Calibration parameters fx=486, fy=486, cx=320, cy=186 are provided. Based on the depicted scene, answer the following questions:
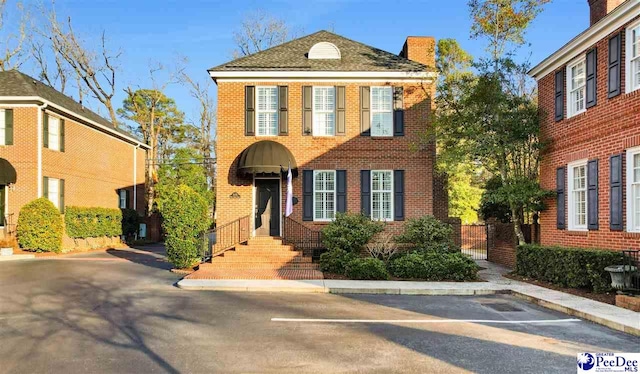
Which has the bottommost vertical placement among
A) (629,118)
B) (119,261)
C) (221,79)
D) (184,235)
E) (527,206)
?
(119,261)

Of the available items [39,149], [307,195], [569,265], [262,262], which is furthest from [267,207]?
[39,149]

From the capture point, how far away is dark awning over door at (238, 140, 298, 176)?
1631cm

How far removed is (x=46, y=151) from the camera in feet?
72.2

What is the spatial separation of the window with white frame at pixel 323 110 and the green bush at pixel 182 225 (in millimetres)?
5170

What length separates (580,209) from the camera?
46.2ft

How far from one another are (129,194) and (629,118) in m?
28.1

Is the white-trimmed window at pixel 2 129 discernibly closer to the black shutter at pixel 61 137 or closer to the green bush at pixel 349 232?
the black shutter at pixel 61 137

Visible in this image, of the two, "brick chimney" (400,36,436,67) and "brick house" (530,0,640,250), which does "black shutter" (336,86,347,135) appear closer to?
"brick chimney" (400,36,436,67)

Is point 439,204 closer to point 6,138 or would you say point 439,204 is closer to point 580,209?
point 580,209

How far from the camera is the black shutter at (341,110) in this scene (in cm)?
1778

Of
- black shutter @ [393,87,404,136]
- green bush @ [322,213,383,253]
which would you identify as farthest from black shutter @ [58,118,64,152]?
black shutter @ [393,87,404,136]

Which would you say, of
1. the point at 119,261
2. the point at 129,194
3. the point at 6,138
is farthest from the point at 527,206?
the point at 129,194

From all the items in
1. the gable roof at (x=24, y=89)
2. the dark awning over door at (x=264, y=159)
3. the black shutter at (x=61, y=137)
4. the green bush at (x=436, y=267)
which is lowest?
the green bush at (x=436, y=267)

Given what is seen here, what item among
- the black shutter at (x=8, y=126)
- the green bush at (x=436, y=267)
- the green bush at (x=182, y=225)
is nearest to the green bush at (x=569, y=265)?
the green bush at (x=436, y=267)
